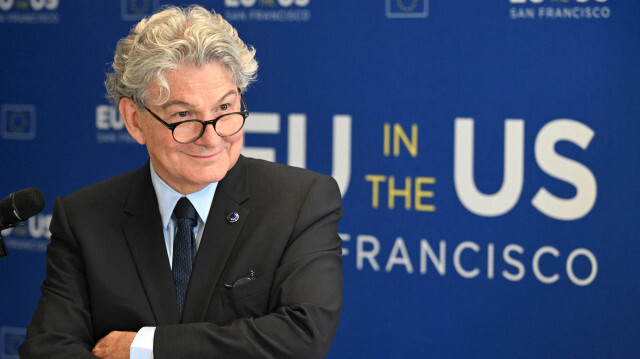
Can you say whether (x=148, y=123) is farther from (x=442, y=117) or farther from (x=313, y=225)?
(x=442, y=117)

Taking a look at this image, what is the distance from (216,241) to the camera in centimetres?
206

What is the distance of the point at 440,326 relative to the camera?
3.35 meters

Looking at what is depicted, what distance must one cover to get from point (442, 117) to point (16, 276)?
2.23 m

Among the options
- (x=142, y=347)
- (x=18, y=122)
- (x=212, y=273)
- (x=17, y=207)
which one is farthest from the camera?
(x=18, y=122)

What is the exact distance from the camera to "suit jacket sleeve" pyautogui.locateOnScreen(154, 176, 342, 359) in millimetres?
1876

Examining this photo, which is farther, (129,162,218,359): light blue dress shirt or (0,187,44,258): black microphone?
(129,162,218,359): light blue dress shirt

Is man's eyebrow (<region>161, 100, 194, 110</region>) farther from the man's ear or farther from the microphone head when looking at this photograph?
the microphone head

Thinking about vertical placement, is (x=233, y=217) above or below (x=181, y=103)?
below

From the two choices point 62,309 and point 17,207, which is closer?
point 17,207

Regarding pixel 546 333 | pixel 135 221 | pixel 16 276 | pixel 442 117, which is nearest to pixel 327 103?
pixel 442 117

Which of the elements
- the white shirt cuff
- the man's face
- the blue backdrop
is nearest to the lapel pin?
the man's face

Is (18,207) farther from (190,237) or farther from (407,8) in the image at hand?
A: (407,8)

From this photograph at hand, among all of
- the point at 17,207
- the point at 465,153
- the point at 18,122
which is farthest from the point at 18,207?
the point at 18,122

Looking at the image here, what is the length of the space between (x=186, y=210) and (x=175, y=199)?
0.13ft
